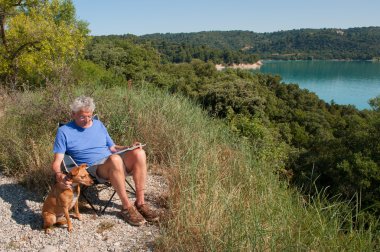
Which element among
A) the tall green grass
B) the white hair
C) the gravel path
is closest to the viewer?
the tall green grass

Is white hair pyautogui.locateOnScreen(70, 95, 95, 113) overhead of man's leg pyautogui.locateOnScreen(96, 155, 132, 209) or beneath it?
overhead

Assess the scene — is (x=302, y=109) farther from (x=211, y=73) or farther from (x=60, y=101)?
(x=60, y=101)

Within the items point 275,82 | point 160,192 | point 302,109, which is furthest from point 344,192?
point 275,82

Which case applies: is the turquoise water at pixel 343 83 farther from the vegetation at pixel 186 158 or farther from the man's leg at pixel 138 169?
the man's leg at pixel 138 169

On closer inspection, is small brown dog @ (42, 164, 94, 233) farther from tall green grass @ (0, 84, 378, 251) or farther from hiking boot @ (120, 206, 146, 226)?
tall green grass @ (0, 84, 378, 251)

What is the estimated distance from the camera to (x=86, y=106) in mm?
3105

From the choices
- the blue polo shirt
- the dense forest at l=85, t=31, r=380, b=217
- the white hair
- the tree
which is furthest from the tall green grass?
the tree

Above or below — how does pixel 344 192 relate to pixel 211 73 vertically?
below

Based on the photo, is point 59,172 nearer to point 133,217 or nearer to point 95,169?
point 95,169

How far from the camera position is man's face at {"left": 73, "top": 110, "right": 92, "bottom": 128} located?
3.13 meters

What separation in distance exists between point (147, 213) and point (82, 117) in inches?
42.3

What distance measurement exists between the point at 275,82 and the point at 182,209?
3566cm

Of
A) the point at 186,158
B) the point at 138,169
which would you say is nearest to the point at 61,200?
the point at 138,169

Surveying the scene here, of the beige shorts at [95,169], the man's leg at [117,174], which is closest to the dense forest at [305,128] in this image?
the man's leg at [117,174]
